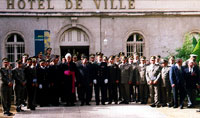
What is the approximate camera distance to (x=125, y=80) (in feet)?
43.4

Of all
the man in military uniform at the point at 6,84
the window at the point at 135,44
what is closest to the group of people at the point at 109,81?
the man in military uniform at the point at 6,84

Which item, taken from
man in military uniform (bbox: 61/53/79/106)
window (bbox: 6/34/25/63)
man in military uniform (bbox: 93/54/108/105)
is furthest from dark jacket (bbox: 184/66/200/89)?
window (bbox: 6/34/25/63)

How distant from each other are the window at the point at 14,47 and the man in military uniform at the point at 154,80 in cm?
989

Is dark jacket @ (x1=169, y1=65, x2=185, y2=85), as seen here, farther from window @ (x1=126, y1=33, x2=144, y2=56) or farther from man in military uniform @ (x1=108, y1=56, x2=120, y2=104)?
window @ (x1=126, y1=33, x2=144, y2=56)

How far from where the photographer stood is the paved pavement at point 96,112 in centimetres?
1062

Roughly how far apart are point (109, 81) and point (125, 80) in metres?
0.66

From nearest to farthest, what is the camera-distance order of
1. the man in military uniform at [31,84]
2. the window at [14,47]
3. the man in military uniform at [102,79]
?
the man in military uniform at [31,84], the man in military uniform at [102,79], the window at [14,47]

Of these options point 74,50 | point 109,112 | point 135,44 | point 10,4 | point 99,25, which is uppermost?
point 10,4

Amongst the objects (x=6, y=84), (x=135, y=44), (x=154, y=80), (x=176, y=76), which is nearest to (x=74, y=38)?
(x=135, y=44)

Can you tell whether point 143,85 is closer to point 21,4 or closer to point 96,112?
point 96,112

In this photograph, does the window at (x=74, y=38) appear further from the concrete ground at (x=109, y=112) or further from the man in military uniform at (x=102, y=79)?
the concrete ground at (x=109, y=112)

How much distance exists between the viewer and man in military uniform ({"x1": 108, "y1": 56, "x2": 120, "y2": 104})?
1319 cm

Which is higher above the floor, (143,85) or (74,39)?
A: (74,39)

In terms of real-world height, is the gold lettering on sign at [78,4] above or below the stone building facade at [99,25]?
above
